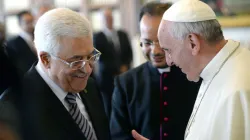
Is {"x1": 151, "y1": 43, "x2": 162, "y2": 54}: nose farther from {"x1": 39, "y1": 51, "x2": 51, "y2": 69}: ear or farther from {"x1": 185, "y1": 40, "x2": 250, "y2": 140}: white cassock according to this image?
{"x1": 39, "y1": 51, "x2": 51, "y2": 69}: ear

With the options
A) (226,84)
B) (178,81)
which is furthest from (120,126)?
(226,84)

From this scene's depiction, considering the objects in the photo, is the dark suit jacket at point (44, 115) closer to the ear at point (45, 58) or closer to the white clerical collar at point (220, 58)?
the ear at point (45, 58)

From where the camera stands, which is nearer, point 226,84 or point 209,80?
point 226,84

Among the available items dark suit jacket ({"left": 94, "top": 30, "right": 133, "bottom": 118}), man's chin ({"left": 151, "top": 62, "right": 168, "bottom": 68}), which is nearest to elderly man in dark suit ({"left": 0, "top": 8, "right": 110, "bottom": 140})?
man's chin ({"left": 151, "top": 62, "right": 168, "bottom": 68})

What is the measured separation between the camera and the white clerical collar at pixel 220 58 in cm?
171

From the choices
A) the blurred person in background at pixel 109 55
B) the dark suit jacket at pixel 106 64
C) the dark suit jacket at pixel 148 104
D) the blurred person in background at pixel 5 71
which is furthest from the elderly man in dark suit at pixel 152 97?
the dark suit jacket at pixel 106 64

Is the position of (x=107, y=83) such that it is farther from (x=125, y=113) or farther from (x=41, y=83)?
(x=41, y=83)

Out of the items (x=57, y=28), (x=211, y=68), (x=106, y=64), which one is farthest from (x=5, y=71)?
(x=106, y=64)

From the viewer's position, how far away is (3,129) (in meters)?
0.95

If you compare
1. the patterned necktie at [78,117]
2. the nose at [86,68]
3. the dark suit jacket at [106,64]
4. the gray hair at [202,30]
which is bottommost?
the dark suit jacket at [106,64]

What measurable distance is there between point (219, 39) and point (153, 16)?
0.66 meters

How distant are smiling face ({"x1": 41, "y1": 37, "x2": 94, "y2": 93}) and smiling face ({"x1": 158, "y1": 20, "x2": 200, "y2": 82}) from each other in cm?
35

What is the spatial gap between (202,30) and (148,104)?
710mm

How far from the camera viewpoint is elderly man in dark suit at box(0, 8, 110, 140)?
68.1 inches
